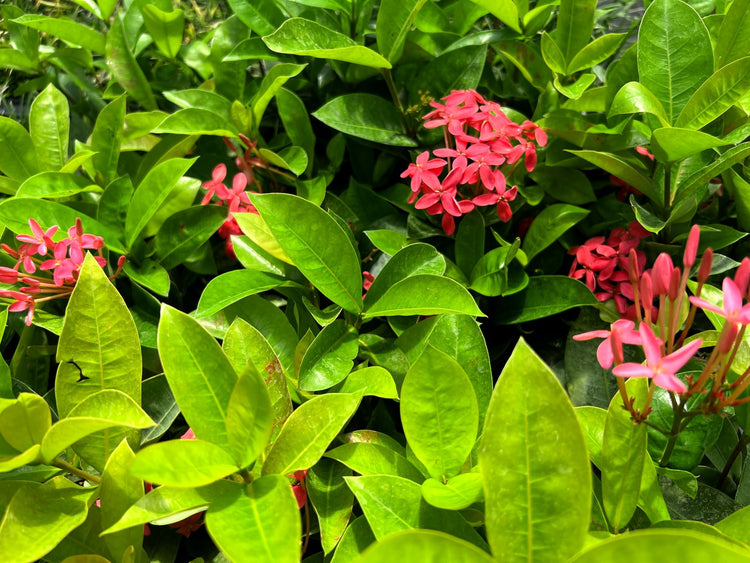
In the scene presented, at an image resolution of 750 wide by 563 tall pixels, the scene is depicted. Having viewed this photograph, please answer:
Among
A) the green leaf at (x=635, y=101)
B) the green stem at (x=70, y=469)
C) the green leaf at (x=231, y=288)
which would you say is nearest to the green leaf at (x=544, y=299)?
the green leaf at (x=635, y=101)

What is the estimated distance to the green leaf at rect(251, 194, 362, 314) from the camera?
81 cm

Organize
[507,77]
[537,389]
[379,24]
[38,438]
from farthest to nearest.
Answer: [507,77], [379,24], [38,438], [537,389]

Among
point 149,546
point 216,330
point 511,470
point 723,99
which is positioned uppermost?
point 723,99


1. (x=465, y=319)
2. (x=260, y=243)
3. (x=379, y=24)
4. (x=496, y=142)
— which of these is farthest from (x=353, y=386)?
(x=379, y=24)

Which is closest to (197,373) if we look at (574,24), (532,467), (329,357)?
(329,357)

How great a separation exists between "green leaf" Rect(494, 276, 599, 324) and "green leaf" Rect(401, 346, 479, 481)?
32cm

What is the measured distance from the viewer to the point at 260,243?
93 cm

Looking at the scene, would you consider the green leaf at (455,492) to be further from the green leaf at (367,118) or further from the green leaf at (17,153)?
the green leaf at (17,153)

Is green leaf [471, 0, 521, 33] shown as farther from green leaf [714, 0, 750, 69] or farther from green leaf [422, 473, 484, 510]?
green leaf [422, 473, 484, 510]

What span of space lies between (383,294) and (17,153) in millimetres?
694

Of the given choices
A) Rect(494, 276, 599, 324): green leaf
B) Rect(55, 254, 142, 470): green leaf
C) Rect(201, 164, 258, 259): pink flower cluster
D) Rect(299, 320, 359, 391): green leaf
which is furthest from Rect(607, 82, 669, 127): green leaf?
Rect(55, 254, 142, 470): green leaf

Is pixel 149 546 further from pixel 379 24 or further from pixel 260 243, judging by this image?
pixel 379 24

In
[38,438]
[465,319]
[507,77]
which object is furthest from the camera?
[507,77]

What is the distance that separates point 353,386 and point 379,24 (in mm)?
572
